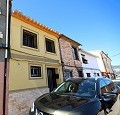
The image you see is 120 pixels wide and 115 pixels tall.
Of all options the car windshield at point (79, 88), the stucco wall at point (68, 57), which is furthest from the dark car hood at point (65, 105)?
the stucco wall at point (68, 57)

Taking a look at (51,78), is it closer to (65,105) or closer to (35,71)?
(35,71)

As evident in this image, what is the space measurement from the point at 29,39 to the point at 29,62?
74.1 inches

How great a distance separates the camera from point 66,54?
39.1 feet

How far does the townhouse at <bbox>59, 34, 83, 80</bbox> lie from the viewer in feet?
37.0

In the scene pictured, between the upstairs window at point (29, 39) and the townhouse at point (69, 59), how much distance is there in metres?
2.95

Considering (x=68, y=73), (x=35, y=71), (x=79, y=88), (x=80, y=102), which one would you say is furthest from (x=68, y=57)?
(x=80, y=102)

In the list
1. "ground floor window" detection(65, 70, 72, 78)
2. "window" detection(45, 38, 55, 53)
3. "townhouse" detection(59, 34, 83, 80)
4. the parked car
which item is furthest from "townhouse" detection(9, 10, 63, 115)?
the parked car

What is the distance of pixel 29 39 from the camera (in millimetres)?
8992

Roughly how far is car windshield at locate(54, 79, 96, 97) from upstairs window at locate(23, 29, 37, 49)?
4994mm

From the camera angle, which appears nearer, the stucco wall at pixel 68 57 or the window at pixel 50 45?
the window at pixel 50 45

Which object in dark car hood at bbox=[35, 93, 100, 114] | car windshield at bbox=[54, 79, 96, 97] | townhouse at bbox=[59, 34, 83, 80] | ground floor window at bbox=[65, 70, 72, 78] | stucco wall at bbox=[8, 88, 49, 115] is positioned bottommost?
stucco wall at bbox=[8, 88, 49, 115]

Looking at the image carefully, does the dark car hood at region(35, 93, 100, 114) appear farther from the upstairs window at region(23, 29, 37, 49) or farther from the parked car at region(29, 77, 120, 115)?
the upstairs window at region(23, 29, 37, 49)

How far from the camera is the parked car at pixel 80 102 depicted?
283 cm

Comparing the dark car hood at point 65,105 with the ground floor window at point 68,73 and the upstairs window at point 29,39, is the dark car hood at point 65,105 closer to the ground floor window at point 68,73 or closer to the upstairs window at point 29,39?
the upstairs window at point 29,39
